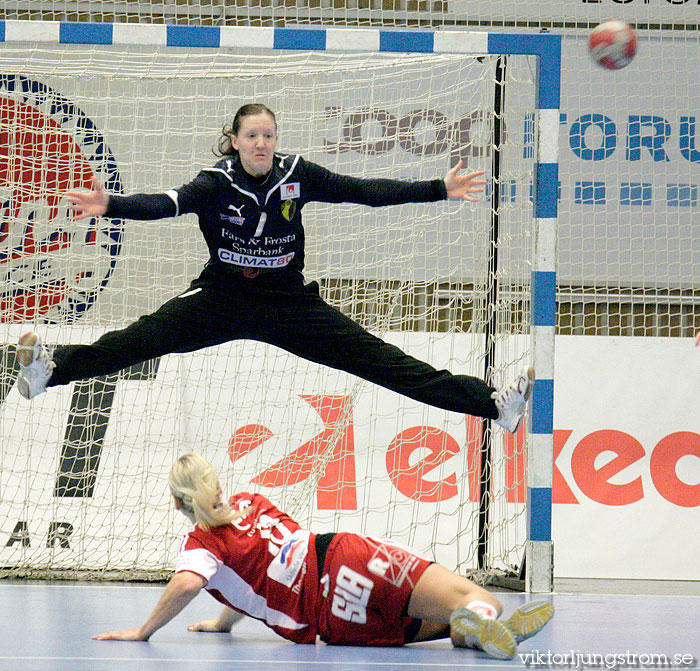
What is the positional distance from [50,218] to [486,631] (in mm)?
5099

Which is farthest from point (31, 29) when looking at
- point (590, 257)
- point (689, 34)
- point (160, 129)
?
point (689, 34)

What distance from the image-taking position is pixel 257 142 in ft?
15.3

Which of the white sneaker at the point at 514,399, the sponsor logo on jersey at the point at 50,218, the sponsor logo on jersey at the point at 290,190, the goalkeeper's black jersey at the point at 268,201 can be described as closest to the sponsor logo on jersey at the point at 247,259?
the goalkeeper's black jersey at the point at 268,201

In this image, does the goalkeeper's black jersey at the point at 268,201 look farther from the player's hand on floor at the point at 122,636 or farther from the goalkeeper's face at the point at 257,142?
the player's hand on floor at the point at 122,636

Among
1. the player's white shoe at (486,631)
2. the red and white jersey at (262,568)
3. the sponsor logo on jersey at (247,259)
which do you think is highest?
the sponsor logo on jersey at (247,259)

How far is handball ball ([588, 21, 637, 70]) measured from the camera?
488 cm

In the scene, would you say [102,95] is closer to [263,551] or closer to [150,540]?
[150,540]

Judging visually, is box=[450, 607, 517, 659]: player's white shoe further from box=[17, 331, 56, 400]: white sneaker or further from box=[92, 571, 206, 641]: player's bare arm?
box=[17, 331, 56, 400]: white sneaker

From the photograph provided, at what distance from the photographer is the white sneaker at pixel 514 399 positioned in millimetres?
4582

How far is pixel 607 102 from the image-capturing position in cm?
834

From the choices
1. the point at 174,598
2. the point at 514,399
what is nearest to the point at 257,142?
the point at 514,399

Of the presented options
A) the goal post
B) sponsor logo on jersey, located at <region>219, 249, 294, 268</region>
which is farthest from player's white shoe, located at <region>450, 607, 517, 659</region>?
the goal post

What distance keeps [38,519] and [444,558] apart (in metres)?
2.86

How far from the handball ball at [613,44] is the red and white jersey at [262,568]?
2.86 m
